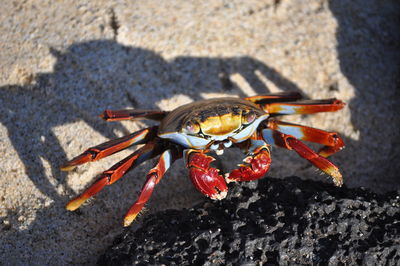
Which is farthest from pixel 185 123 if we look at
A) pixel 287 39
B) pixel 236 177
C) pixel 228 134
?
pixel 287 39

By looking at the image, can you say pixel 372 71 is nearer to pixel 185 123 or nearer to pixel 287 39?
pixel 287 39

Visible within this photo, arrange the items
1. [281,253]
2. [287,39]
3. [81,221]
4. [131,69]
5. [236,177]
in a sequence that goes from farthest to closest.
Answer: [287,39], [131,69], [81,221], [236,177], [281,253]

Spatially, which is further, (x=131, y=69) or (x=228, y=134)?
(x=131, y=69)

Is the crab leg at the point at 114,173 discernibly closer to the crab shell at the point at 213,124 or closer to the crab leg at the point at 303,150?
the crab shell at the point at 213,124

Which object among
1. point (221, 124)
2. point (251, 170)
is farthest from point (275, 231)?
point (221, 124)

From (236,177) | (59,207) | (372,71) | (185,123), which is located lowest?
(372,71)

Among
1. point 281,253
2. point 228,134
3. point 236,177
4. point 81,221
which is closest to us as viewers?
point 281,253

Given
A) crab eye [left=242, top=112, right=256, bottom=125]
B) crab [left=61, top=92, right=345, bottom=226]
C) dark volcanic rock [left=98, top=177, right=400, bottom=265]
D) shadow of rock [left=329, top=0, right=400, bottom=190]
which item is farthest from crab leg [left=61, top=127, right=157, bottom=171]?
shadow of rock [left=329, top=0, right=400, bottom=190]

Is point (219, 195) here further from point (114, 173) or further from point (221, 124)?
point (114, 173)
